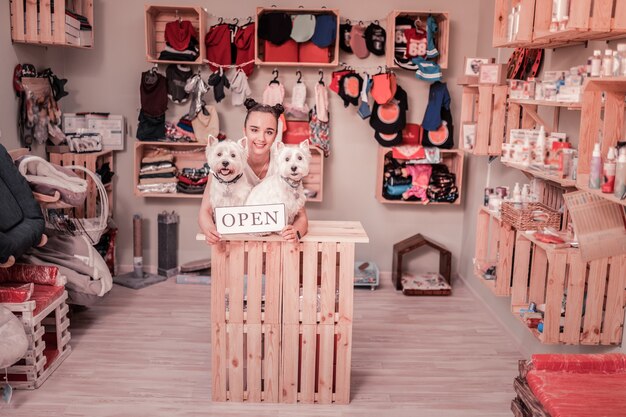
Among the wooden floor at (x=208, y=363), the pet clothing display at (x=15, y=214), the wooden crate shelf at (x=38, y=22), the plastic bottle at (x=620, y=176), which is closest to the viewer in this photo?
the plastic bottle at (x=620, y=176)

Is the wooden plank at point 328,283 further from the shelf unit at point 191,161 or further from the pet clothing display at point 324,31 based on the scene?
the pet clothing display at point 324,31

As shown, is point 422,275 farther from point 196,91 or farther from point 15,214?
point 15,214

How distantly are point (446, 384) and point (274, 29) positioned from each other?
303 cm

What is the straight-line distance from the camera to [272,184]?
3143mm

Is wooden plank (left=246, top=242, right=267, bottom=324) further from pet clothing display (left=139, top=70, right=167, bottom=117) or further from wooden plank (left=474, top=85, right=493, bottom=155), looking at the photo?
pet clothing display (left=139, top=70, right=167, bottom=117)

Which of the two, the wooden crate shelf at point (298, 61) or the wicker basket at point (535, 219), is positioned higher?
the wooden crate shelf at point (298, 61)

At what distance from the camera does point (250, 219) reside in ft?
10.2

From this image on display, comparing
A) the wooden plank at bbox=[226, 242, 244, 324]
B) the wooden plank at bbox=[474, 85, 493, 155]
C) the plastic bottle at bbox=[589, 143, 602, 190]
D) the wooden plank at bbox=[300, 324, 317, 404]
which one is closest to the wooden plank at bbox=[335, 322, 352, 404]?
the wooden plank at bbox=[300, 324, 317, 404]

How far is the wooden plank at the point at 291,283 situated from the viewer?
324cm

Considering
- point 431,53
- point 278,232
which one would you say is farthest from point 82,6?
point 278,232

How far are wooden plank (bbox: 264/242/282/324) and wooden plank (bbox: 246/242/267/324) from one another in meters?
0.03

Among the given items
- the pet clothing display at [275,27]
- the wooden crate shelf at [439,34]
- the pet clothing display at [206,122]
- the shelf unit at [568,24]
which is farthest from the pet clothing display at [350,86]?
the shelf unit at [568,24]

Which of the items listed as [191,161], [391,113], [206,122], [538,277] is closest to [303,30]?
[391,113]

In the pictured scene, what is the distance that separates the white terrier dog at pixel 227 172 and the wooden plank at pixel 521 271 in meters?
1.44
